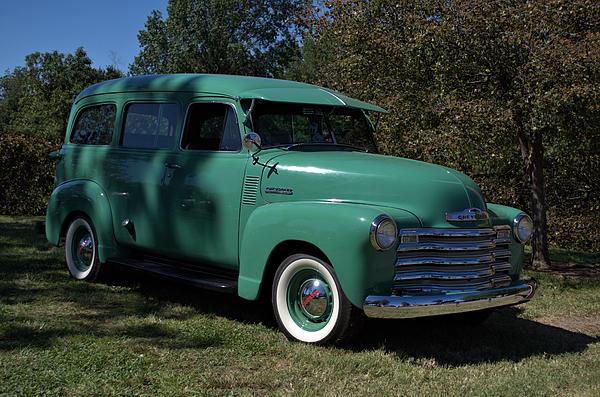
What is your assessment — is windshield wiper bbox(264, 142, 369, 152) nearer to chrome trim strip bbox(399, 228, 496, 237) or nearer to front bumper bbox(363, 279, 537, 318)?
chrome trim strip bbox(399, 228, 496, 237)

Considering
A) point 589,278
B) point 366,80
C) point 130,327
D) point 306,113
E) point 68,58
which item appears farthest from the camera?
point 68,58

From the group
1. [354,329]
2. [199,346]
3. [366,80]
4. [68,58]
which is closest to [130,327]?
[199,346]

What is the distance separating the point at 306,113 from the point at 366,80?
14.3 feet

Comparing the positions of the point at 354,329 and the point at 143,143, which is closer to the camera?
the point at 354,329

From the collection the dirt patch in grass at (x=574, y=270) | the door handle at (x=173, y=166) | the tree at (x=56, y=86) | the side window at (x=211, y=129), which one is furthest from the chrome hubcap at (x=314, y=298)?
the tree at (x=56, y=86)

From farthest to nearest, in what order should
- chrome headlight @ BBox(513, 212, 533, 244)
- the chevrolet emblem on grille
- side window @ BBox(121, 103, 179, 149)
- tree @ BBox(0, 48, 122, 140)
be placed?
tree @ BBox(0, 48, 122, 140) < side window @ BBox(121, 103, 179, 149) < chrome headlight @ BBox(513, 212, 533, 244) < the chevrolet emblem on grille

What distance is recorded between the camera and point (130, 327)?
5180mm

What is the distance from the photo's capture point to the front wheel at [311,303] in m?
4.61

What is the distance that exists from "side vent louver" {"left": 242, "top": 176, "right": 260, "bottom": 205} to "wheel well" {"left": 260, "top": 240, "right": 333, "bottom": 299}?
1.71 ft

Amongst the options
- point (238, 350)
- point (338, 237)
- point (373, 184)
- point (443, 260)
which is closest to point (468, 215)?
point (443, 260)

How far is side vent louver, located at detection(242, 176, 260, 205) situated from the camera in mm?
5309

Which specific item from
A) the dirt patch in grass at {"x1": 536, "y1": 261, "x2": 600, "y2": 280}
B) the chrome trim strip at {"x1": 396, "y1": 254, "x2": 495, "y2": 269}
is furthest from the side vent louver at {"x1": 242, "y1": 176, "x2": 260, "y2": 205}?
the dirt patch in grass at {"x1": 536, "y1": 261, "x2": 600, "y2": 280}

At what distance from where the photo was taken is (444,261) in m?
4.66

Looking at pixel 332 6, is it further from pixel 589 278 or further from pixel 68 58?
pixel 68 58
